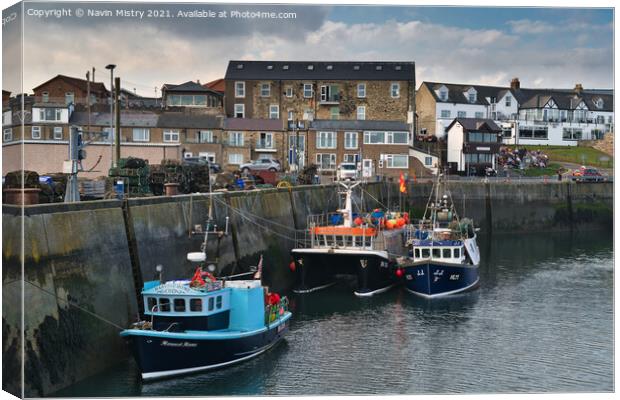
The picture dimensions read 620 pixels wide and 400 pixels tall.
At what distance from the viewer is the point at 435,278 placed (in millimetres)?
40844

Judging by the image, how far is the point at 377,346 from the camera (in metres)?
29.8

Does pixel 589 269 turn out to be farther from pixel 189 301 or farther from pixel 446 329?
pixel 189 301

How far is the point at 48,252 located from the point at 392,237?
23455mm

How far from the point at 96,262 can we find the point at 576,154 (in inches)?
2778

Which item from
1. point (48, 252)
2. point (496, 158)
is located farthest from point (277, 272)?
point (496, 158)

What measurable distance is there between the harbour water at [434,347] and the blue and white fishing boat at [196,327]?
496 millimetres

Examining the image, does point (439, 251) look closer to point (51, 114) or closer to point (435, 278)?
point (435, 278)

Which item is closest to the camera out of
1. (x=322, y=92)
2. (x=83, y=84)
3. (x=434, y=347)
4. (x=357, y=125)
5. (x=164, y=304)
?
(x=164, y=304)

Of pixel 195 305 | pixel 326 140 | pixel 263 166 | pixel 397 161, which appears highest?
pixel 326 140

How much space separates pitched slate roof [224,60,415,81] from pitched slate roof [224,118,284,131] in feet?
20.0

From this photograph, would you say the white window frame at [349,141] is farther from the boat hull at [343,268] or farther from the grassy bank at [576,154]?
the boat hull at [343,268]

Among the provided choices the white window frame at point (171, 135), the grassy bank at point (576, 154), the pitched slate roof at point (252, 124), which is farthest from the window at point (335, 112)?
the grassy bank at point (576, 154)

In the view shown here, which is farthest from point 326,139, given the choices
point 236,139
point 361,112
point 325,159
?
point 361,112

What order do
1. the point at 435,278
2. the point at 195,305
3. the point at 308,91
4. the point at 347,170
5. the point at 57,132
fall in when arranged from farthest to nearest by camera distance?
the point at 308,91 < the point at 347,170 < the point at 57,132 < the point at 435,278 < the point at 195,305
